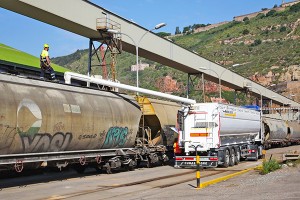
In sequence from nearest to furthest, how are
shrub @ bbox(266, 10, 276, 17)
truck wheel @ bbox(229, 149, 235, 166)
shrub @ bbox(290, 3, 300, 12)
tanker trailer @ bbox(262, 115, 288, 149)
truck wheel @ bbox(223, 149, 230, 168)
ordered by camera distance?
truck wheel @ bbox(223, 149, 230, 168) → truck wheel @ bbox(229, 149, 235, 166) → tanker trailer @ bbox(262, 115, 288, 149) → shrub @ bbox(290, 3, 300, 12) → shrub @ bbox(266, 10, 276, 17)

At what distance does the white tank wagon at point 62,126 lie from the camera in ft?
48.1

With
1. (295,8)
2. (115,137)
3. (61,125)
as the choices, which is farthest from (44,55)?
(295,8)

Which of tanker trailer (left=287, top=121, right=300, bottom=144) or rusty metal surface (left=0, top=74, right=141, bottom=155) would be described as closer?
rusty metal surface (left=0, top=74, right=141, bottom=155)

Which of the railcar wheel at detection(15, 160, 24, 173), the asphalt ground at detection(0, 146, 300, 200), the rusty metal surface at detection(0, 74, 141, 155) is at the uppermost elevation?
the rusty metal surface at detection(0, 74, 141, 155)

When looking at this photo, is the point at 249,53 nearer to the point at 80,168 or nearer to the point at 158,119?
the point at 158,119

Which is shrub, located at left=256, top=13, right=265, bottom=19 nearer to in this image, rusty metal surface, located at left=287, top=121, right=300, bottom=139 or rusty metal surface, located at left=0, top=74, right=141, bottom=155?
rusty metal surface, located at left=287, top=121, right=300, bottom=139

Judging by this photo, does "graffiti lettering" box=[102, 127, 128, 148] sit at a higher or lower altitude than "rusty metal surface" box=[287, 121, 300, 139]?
lower

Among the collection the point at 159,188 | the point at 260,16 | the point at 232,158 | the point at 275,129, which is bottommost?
the point at 159,188

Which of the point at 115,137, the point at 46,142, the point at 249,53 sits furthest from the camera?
the point at 249,53

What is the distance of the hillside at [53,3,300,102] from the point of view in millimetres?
120750

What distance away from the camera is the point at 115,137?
20828mm

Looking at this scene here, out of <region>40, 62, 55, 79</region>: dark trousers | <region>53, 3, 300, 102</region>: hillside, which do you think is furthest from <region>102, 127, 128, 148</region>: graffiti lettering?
<region>53, 3, 300, 102</region>: hillside

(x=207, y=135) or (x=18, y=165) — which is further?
(x=207, y=135)

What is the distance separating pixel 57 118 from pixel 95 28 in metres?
16.8
